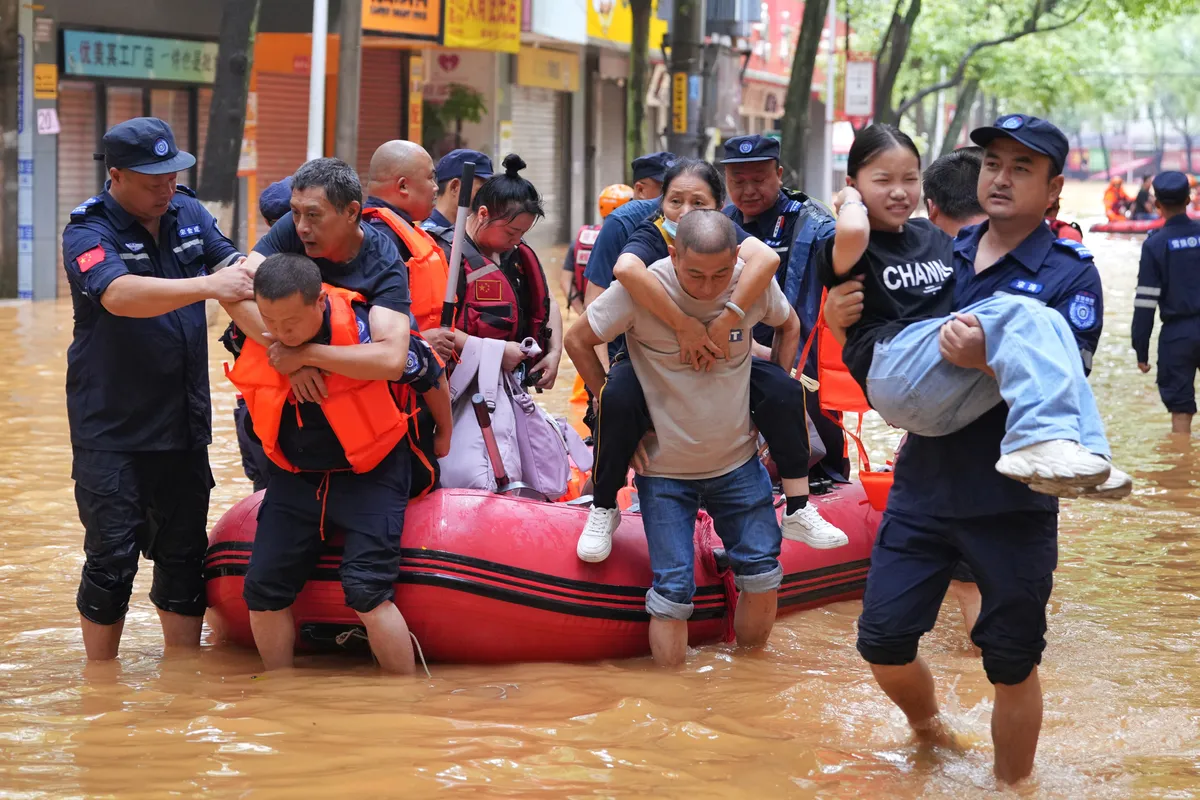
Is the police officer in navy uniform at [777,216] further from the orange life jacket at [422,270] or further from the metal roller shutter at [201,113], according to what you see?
the metal roller shutter at [201,113]

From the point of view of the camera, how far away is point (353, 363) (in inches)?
196

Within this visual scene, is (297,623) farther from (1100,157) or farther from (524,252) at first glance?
(1100,157)

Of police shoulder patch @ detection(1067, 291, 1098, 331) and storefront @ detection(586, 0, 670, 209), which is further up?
storefront @ detection(586, 0, 670, 209)

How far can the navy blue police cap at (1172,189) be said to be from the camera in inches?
402

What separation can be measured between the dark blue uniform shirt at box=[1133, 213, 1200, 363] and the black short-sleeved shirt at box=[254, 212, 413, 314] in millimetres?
6779

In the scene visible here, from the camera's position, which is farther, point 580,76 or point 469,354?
point 580,76

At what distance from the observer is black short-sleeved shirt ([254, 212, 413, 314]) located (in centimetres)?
525

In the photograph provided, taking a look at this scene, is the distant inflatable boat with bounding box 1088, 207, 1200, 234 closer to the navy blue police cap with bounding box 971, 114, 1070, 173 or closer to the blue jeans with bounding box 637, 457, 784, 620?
the blue jeans with bounding box 637, 457, 784, 620

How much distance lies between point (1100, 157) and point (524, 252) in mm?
104124

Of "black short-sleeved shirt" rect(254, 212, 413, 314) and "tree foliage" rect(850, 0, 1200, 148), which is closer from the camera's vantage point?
"black short-sleeved shirt" rect(254, 212, 413, 314)

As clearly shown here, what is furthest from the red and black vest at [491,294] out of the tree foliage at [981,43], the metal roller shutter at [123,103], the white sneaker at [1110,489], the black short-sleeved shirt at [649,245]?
the tree foliage at [981,43]

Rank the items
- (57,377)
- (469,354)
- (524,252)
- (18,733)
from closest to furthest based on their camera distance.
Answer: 1. (18,733)
2. (469,354)
3. (524,252)
4. (57,377)

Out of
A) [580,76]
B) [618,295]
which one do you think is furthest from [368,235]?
[580,76]

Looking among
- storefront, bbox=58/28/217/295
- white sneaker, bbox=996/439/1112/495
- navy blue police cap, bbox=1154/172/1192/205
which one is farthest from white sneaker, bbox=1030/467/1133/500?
storefront, bbox=58/28/217/295
